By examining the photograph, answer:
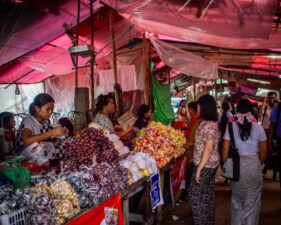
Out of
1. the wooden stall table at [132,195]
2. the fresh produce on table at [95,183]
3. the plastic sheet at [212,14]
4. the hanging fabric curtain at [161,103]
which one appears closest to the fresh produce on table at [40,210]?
the fresh produce on table at [95,183]

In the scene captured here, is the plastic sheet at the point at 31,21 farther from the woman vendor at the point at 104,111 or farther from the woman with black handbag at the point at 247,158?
the woman with black handbag at the point at 247,158

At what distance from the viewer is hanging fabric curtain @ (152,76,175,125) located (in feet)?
29.0

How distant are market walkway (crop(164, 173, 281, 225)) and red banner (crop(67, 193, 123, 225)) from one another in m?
2.16

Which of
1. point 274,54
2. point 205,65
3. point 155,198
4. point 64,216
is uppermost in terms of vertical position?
point 274,54

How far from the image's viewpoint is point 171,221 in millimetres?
4445

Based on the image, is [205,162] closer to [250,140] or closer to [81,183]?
[250,140]

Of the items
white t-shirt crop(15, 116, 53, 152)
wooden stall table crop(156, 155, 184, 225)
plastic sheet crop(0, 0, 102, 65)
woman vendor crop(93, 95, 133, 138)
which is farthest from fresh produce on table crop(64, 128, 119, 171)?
plastic sheet crop(0, 0, 102, 65)

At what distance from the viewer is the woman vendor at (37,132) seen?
111 inches

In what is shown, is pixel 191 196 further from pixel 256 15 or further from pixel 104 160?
pixel 256 15

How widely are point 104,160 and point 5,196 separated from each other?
112cm

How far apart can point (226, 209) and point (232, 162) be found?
→ 1845 mm

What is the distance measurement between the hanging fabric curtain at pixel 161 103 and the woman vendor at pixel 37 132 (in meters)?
5.68

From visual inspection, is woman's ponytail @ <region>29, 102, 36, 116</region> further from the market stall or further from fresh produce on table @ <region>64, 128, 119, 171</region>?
fresh produce on table @ <region>64, 128, 119, 171</region>

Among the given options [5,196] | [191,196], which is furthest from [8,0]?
[191,196]
